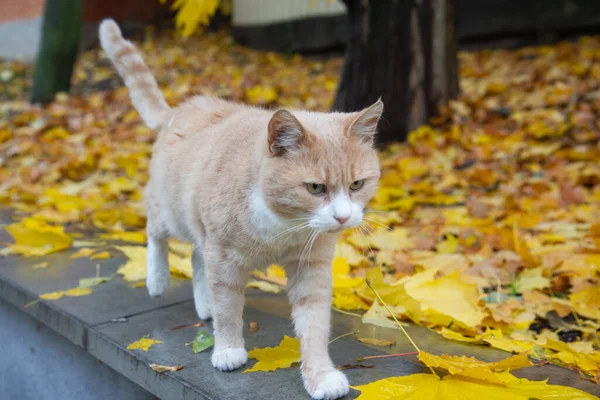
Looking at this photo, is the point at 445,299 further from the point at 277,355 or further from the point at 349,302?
the point at 277,355

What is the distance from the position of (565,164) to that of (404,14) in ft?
6.31

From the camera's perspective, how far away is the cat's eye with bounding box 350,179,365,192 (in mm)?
2090

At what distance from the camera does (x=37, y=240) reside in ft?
11.6

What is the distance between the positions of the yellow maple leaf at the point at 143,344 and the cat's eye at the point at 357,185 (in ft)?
3.12

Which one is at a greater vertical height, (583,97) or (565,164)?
(583,97)

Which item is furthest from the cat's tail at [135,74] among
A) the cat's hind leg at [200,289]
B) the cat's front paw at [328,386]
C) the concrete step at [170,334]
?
the cat's front paw at [328,386]

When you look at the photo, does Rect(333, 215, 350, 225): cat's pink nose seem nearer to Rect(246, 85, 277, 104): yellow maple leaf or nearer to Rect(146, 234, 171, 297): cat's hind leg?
Rect(146, 234, 171, 297): cat's hind leg

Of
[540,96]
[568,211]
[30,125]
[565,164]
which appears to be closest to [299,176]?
[568,211]

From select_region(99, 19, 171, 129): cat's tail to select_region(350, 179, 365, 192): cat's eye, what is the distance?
52.3 inches

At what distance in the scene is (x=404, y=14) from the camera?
5668 millimetres

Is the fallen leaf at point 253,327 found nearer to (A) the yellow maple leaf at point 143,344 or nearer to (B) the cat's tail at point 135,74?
(A) the yellow maple leaf at point 143,344

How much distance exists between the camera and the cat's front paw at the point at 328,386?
1.91 m

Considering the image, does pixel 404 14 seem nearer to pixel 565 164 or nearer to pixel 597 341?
pixel 565 164

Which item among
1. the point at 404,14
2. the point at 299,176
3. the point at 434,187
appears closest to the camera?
the point at 299,176
